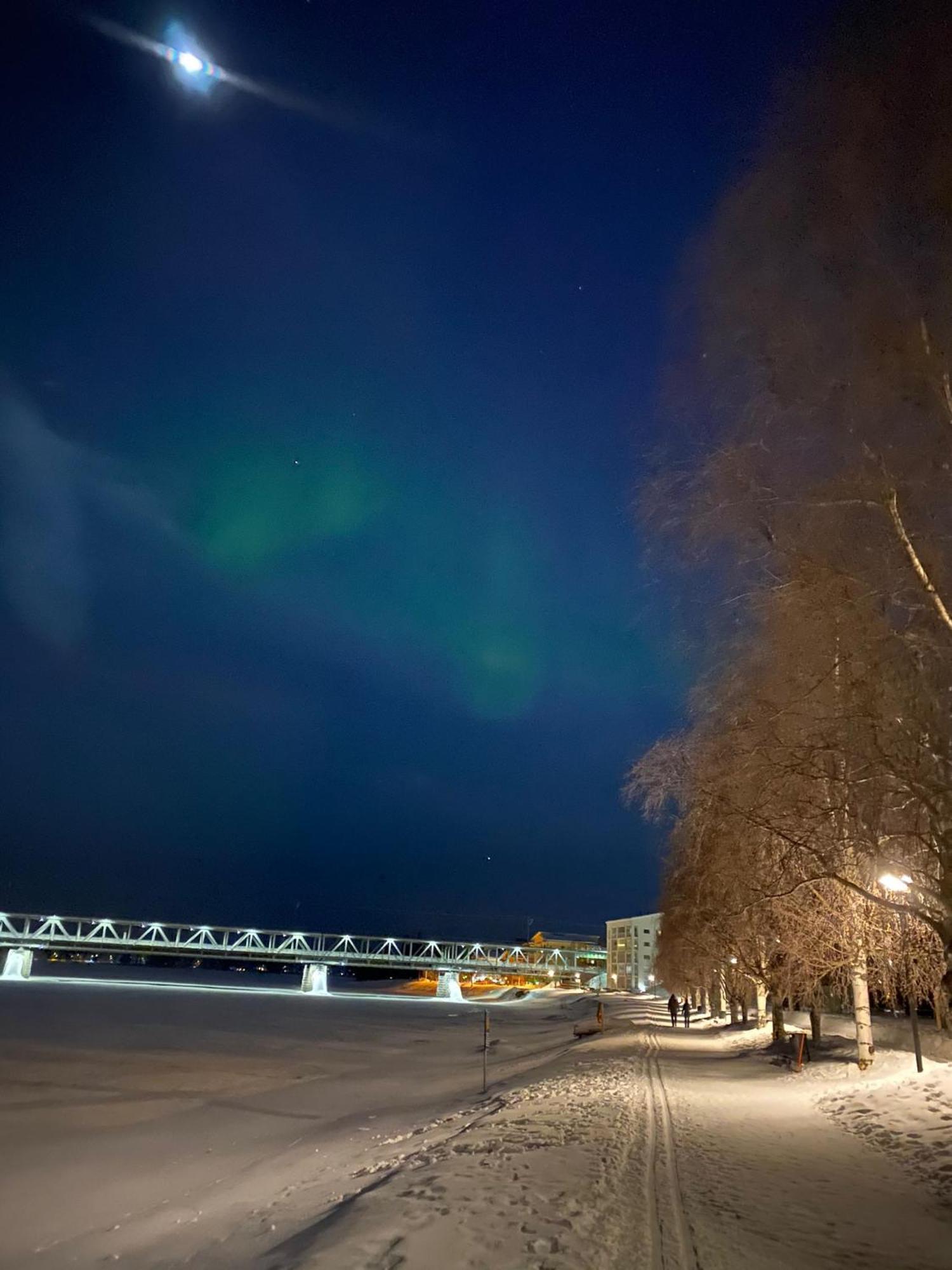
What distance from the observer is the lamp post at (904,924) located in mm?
13196

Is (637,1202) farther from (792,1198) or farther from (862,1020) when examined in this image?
(862,1020)

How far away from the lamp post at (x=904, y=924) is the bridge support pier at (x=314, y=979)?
418 ft

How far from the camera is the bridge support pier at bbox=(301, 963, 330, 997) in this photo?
134625 mm

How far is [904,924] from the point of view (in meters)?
18.6

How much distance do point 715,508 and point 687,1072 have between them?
1818 centimetres

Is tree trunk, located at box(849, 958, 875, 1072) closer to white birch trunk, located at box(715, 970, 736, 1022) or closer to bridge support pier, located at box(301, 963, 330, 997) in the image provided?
white birch trunk, located at box(715, 970, 736, 1022)

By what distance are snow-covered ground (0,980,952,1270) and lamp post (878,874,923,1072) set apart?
1.82 feet

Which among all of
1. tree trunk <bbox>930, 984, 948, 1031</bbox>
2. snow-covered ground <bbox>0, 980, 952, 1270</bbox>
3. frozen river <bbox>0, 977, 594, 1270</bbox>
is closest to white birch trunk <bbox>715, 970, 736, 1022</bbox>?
frozen river <bbox>0, 977, 594, 1270</bbox>

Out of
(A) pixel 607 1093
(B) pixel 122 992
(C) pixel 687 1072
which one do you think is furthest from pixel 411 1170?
(B) pixel 122 992

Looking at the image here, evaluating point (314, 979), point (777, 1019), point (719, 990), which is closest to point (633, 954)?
point (314, 979)

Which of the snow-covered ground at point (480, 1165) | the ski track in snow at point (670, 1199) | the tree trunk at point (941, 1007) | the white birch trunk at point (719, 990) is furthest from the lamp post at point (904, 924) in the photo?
the white birch trunk at point (719, 990)

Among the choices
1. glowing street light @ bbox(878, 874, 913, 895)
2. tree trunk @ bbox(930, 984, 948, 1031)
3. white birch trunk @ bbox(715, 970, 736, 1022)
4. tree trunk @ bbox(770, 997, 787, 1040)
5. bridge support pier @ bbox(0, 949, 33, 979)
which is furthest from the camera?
bridge support pier @ bbox(0, 949, 33, 979)

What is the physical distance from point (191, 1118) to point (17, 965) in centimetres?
11837

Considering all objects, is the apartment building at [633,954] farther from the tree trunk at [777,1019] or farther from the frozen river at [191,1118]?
the tree trunk at [777,1019]
